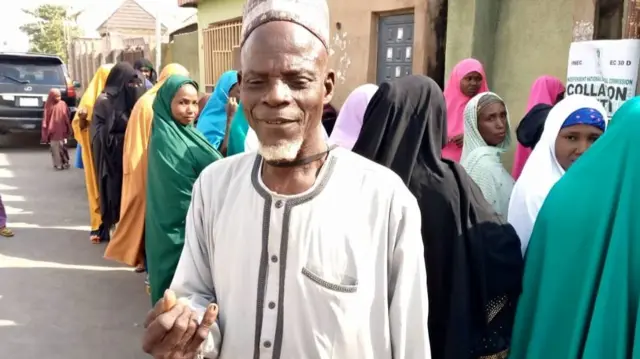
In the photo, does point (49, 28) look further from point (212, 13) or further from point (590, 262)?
point (590, 262)

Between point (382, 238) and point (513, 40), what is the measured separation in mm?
4573

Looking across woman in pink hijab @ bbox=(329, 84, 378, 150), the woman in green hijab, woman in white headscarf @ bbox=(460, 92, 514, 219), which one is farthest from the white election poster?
the woman in green hijab

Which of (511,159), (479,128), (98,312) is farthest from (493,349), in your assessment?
(511,159)

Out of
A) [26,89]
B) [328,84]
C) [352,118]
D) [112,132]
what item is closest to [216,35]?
[26,89]

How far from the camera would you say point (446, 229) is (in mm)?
2076

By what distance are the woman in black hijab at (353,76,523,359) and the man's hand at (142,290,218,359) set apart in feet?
3.14

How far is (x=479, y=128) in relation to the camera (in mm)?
3414

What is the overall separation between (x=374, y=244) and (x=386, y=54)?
582 cm

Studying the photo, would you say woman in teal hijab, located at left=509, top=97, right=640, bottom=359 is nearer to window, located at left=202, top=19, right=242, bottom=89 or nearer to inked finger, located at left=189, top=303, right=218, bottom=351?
inked finger, located at left=189, top=303, right=218, bottom=351

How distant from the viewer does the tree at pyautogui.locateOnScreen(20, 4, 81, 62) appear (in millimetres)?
48062

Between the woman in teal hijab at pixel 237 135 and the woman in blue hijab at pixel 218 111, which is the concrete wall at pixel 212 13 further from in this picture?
the woman in teal hijab at pixel 237 135

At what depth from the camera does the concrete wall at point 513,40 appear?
5.03 m

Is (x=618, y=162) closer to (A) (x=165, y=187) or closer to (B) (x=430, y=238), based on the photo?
(B) (x=430, y=238)

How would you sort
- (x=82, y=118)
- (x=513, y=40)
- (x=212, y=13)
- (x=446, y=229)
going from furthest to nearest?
(x=212, y=13) → (x=82, y=118) → (x=513, y=40) → (x=446, y=229)
